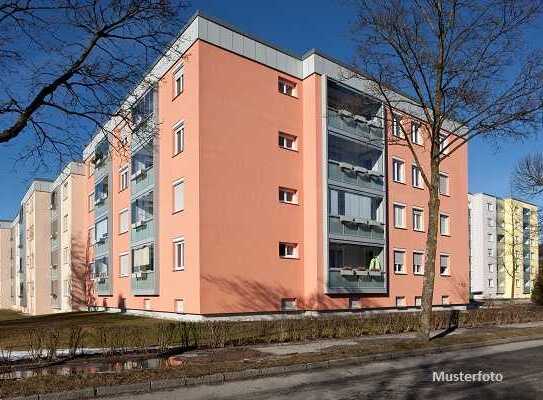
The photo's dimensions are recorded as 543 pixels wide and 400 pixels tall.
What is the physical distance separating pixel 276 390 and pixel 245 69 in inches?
738

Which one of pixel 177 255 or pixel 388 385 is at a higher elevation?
pixel 177 255

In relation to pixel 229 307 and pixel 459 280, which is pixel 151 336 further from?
Answer: pixel 459 280

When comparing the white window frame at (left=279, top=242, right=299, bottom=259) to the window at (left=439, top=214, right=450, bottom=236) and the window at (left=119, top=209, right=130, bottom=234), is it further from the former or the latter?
the window at (left=439, top=214, right=450, bottom=236)

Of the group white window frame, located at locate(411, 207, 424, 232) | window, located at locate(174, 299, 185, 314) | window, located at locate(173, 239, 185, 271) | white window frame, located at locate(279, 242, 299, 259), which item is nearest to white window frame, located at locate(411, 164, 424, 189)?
white window frame, located at locate(411, 207, 424, 232)

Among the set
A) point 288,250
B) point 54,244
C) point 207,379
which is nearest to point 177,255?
point 288,250

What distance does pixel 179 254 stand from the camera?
24.8 m

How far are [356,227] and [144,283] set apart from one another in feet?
37.5

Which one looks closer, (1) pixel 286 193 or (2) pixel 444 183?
(1) pixel 286 193

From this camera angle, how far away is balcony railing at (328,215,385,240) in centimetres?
2734

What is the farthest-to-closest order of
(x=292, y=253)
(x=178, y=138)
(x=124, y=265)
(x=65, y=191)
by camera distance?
(x=65, y=191)
(x=124, y=265)
(x=292, y=253)
(x=178, y=138)

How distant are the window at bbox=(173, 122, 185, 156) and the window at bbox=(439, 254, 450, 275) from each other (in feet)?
63.1

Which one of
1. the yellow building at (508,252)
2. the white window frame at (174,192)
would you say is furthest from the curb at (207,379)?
the yellow building at (508,252)

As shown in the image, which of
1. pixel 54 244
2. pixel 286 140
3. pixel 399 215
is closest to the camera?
A: pixel 286 140

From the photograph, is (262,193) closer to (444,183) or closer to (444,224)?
(444,224)
